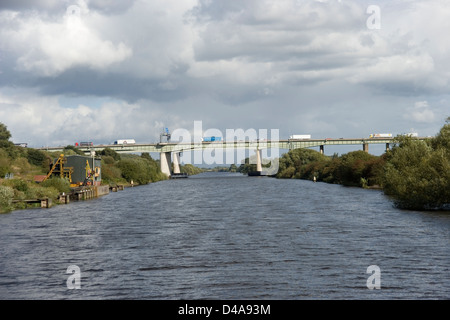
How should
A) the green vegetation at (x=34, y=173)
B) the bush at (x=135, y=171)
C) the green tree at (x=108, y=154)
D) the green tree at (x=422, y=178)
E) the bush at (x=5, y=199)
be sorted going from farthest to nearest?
the green tree at (x=108, y=154) < the bush at (x=135, y=171) < the green vegetation at (x=34, y=173) < the bush at (x=5, y=199) < the green tree at (x=422, y=178)

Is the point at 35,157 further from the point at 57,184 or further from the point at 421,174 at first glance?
the point at 421,174

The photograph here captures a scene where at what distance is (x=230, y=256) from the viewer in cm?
3197

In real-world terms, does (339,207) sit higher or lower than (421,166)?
lower

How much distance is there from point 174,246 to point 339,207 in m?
32.6

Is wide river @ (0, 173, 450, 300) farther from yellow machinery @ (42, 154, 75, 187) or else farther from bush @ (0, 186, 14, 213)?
yellow machinery @ (42, 154, 75, 187)

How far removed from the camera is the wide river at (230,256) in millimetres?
24016

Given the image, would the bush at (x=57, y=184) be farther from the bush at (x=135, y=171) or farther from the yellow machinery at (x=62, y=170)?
the bush at (x=135, y=171)

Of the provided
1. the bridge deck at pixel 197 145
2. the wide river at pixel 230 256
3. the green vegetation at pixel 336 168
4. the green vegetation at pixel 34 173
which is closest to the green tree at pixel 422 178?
the wide river at pixel 230 256

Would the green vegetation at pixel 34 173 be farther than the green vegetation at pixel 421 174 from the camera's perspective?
Yes

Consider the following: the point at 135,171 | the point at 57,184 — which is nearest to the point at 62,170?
the point at 57,184

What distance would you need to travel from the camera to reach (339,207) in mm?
63781

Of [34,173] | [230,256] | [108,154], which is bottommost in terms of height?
[230,256]
